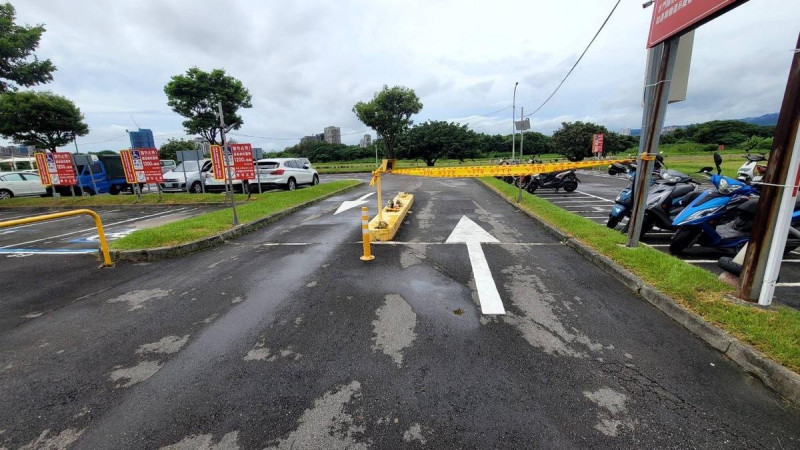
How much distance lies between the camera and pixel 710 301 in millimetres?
3488

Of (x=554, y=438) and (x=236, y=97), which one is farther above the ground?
(x=236, y=97)

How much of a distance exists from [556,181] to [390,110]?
27.8 m

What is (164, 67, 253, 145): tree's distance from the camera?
79.8 ft

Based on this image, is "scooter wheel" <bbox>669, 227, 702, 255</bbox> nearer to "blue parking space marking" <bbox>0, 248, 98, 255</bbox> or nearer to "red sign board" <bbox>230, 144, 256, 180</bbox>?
"blue parking space marking" <bbox>0, 248, 98, 255</bbox>

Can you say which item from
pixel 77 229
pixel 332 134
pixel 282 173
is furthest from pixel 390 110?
pixel 332 134

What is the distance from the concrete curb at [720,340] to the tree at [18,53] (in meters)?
22.3

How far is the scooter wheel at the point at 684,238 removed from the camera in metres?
5.34

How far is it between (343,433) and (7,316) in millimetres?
4745

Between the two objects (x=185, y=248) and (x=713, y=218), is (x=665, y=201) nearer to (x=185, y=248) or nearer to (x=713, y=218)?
(x=713, y=218)

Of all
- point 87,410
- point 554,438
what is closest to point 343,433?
point 554,438

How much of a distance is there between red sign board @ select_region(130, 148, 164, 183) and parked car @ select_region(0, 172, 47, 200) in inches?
329

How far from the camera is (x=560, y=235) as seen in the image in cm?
671

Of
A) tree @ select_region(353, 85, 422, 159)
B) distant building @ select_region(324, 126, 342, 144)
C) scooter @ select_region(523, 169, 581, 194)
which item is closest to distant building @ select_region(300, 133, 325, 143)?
distant building @ select_region(324, 126, 342, 144)

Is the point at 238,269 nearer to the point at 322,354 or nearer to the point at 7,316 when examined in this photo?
the point at 7,316
